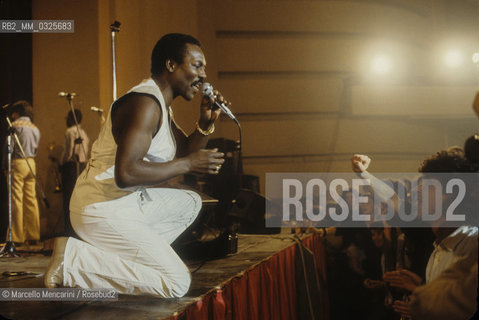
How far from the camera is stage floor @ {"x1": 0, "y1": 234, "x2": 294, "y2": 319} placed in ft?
5.88

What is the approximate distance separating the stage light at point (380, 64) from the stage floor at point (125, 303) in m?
4.97

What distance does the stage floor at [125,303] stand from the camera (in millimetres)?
1793

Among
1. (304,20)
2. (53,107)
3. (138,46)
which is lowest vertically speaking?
(53,107)

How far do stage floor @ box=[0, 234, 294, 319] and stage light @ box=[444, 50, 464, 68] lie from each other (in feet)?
19.5

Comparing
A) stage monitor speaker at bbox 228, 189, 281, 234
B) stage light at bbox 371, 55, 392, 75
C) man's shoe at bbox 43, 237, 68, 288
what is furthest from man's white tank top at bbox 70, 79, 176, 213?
stage light at bbox 371, 55, 392, 75

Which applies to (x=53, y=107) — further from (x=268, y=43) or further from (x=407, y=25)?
(x=407, y=25)

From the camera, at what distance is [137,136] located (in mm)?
1758

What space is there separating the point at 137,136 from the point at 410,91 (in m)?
6.66

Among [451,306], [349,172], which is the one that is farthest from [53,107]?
[451,306]

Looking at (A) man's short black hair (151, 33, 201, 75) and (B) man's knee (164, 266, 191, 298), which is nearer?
(B) man's knee (164, 266, 191, 298)

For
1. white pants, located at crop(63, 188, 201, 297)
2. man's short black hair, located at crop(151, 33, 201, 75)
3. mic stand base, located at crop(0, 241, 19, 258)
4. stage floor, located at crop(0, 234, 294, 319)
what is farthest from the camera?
mic stand base, located at crop(0, 241, 19, 258)

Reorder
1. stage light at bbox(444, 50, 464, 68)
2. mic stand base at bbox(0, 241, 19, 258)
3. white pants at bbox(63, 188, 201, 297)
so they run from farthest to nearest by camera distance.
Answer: stage light at bbox(444, 50, 464, 68), mic stand base at bbox(0, 241, 19, 258), white pants at bbox(63, 188, 201, 297)

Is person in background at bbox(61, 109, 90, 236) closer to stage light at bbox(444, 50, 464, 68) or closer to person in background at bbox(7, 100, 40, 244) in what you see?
person in background at bbox(7, 100, 40, 244)

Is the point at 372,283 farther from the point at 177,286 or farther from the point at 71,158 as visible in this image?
the point at 71,158
